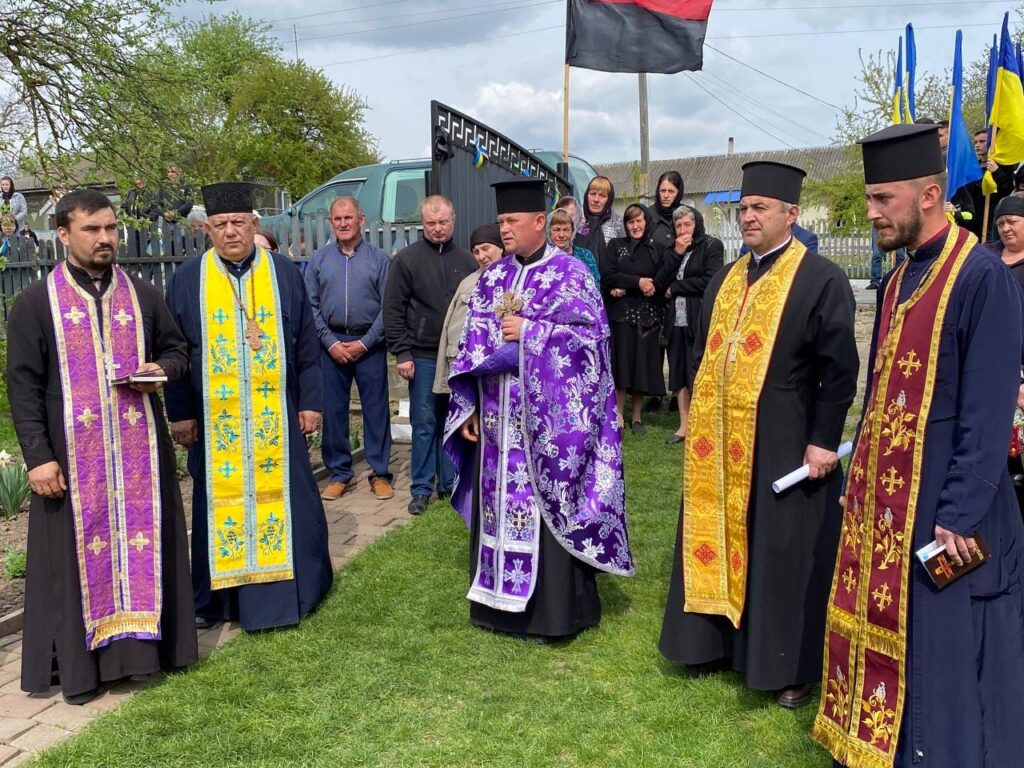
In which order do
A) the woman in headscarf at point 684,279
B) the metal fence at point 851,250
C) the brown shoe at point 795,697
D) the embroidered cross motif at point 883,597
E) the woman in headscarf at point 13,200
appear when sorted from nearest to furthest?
the embroidered cross motif at point 883,597 < the brown shoe at point 795,697 < the woman in headscarf at point 684,279 < the woman in headscarf at point 13,200 < the metal fence at point 851,250

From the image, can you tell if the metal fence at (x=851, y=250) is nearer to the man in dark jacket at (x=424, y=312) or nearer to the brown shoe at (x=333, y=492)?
the man in dark jacket at (x=424, y=312)

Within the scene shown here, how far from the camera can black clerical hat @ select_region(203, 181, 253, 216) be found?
13.9ft

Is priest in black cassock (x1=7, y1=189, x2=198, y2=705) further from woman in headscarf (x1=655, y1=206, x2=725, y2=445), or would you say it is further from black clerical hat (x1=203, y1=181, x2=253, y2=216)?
woman in headscarf (x1=655, y1=206, x2=725, y2=445)

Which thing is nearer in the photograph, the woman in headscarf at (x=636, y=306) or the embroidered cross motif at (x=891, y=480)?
the embroidered cross motif at (x=891, y=480)

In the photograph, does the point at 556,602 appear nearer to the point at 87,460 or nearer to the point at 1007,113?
the point at 87,460

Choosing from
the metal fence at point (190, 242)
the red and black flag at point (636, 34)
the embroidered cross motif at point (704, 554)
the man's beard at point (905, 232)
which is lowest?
the embroidered cross motif at point (704, 554)

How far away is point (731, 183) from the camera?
5244cm

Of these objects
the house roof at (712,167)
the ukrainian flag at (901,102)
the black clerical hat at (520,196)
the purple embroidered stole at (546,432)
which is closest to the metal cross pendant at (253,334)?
the purple embroidered stole at (546,432)

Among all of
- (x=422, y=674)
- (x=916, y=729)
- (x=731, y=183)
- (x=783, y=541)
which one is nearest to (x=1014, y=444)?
(x=783, y=541)

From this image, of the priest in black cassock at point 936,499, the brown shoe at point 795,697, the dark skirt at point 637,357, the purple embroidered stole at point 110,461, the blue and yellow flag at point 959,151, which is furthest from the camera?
the dark skirt at point 637,357

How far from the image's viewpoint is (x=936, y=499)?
2.53 metres

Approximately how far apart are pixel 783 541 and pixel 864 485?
0.75 metres

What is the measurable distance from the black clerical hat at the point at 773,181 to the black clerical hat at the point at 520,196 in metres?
1.07

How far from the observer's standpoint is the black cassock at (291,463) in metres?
4.34
